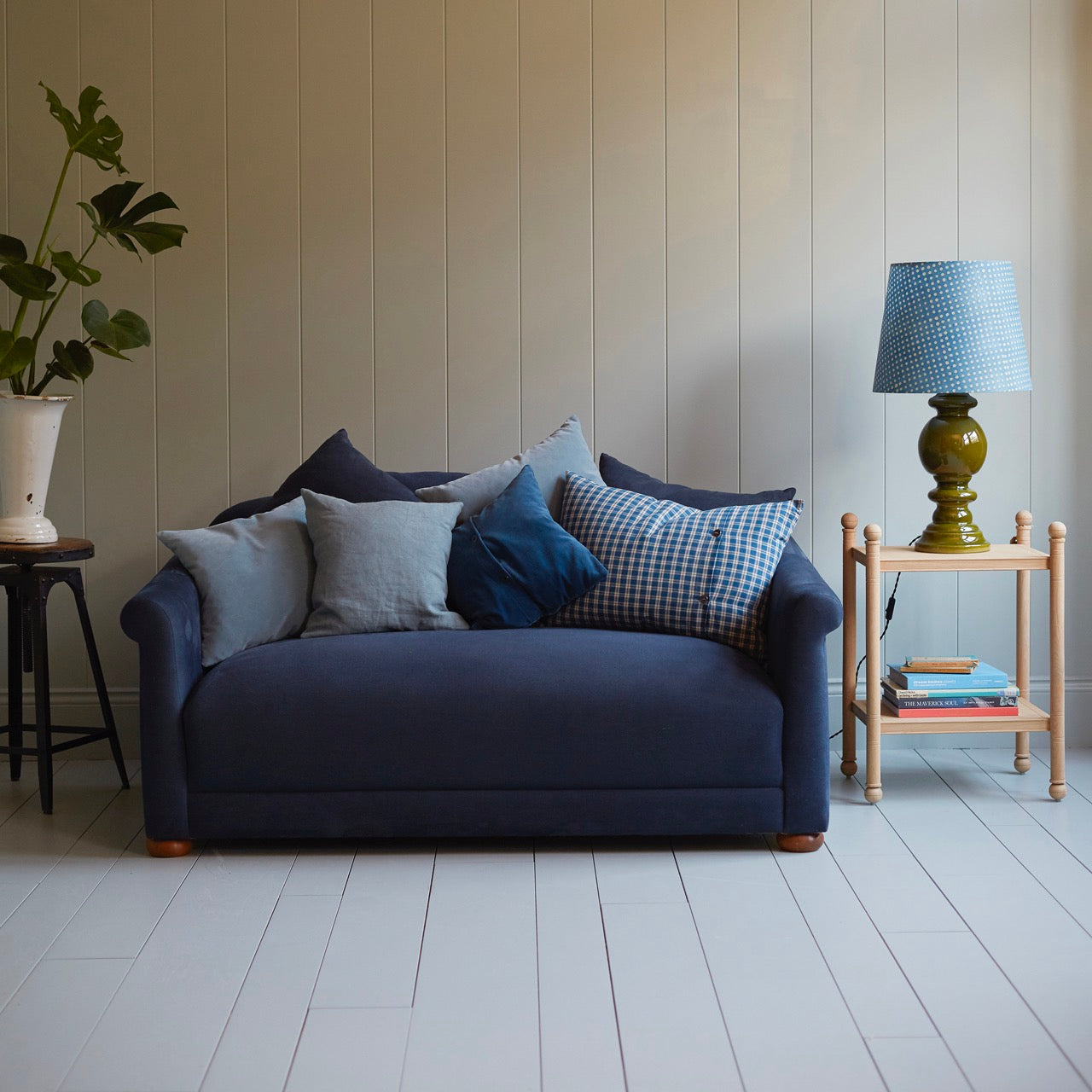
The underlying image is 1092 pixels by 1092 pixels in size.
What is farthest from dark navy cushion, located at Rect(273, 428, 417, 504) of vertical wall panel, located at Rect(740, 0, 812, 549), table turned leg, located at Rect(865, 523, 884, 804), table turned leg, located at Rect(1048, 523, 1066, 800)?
table turned leg, located at Rect(1048, 523, 1066, 800)

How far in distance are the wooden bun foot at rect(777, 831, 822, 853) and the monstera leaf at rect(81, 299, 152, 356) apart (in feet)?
6.99

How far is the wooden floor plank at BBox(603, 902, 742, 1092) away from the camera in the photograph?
1906 mm

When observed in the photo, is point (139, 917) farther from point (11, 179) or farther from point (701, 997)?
point (11, 179)

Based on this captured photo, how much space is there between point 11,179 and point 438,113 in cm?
132

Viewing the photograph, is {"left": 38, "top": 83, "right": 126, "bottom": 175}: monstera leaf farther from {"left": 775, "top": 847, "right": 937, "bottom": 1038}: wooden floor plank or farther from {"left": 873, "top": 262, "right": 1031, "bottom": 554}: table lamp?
{"left": 775, "top": 847, "right": 937, "bottom": 1038}: wooden floor plank

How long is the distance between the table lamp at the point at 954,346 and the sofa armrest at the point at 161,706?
6.51ft

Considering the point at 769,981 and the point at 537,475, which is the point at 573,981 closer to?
the point at 769,981

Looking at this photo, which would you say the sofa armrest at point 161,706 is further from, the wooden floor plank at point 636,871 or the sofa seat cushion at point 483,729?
the wooden floor plank at point 636,871

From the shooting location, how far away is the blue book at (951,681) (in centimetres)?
331

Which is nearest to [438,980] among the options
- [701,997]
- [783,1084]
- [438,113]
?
[701,997]

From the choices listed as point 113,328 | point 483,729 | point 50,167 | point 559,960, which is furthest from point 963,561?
point 50,167

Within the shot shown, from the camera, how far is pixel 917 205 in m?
3.77

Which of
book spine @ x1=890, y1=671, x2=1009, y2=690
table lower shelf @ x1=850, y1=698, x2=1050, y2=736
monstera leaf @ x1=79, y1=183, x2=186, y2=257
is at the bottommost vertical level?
table lower shelf @ x1=850, y1=698, x2=1050, y2=736

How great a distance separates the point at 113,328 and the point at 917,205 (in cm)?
242
